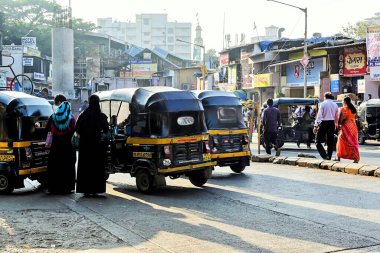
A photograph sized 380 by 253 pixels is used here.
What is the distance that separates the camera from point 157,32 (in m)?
135

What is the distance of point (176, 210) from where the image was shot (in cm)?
851

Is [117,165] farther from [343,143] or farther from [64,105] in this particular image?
[343,143]

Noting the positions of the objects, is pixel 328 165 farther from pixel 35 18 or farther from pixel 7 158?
pixel 35 18

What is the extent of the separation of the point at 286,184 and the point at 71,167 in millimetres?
4475

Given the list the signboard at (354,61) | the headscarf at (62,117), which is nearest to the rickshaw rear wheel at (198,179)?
the headscarf at (62,117)

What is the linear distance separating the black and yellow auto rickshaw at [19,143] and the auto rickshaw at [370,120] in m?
16.1

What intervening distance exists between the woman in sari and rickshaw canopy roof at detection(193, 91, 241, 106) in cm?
272

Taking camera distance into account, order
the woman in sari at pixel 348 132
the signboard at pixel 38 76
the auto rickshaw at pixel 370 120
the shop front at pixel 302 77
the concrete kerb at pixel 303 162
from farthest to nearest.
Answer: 1. the signboard at pixel 38 76
2. the shop front at pixel 302 77
3. the auto rickshaw at pixel 370 120
4. the concrete kerb at pixel 303 162
5. the woman in sari at pixel 348 132

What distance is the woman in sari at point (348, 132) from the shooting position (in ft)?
43.3

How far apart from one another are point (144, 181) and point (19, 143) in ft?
8.25

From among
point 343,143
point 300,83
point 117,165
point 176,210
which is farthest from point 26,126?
point 300,83

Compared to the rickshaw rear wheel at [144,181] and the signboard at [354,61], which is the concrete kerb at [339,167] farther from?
the signboard at [354,61]

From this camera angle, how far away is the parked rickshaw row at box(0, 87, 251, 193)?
1004 cm

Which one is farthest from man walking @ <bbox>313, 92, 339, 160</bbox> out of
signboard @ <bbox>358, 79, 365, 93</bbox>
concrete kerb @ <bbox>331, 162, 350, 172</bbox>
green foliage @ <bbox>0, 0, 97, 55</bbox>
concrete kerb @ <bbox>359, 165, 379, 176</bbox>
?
green foliage @ <bbox>0, 0, 97, 55</bbox>
